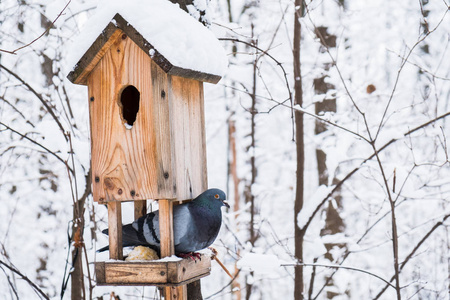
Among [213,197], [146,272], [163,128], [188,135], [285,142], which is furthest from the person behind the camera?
[285,142]

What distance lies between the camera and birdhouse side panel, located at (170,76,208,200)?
2609mm

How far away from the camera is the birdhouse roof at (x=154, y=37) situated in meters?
2.46

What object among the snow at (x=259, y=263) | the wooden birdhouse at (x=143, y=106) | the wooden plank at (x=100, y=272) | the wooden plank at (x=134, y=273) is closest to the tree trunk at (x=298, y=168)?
the snow at (x=259, y=263)

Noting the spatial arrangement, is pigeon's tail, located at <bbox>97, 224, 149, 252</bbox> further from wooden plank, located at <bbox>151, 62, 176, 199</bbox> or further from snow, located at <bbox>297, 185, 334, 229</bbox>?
snow, located at <bbox>297, 185, 334, 229</bbox>

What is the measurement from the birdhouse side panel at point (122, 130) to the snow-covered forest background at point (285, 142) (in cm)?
42

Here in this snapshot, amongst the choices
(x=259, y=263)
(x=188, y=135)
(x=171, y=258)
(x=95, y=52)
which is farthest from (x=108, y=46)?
(x=259, y=263)

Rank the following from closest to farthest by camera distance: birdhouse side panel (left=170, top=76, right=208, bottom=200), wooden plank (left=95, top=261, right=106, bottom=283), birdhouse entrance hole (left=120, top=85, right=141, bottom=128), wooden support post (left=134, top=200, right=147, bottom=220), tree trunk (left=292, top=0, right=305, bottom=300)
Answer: wooden plank (left=95, top=261, right=106, bottom=283)
birdhouse side panel (left=170, top=76, right=208, bottom=200)
birdhouse entrance hole (left=120, top=85, right=141, bottom=128)
wooden support post (left=134, top=200, right=147, bottom=220)
tree trunk (left=292, top=0, right=305, bottom=300)

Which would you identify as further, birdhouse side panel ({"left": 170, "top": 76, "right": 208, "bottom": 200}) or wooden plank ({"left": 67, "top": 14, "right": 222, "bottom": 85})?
birdhouse side panel ({"left": 170, "top": 76, "right": 208, "bottom": 200})

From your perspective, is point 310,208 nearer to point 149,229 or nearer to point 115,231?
point 149,229

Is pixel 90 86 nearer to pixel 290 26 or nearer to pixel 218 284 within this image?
pixel 290 26

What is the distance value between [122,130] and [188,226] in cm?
58

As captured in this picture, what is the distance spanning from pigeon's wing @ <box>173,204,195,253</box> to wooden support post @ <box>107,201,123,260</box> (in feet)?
0.98

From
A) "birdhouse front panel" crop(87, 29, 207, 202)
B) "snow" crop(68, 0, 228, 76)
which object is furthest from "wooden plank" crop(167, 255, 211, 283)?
"snow" crop(68, 0, 228, 76)

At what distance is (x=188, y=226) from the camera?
2574 mm
